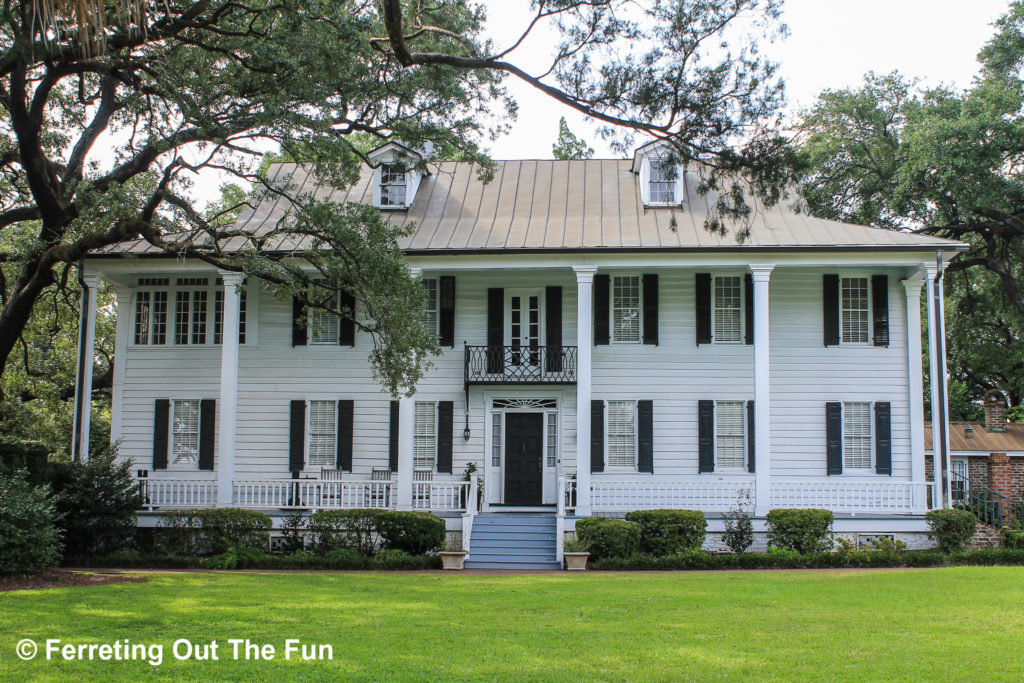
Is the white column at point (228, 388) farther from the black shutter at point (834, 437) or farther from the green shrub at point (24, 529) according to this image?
the black shutter at point (834, 437)

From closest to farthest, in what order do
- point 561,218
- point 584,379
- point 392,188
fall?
point 584,379
point 561,218
point 392,188

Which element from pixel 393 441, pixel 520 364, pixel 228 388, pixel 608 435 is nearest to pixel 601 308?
Result: pixel 520 364

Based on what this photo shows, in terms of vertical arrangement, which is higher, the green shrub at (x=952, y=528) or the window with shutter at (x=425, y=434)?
the window with shutter at (x=425, y=434)

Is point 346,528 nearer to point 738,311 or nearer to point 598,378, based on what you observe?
point 598,378

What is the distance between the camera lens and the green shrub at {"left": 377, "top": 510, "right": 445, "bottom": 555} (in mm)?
18016

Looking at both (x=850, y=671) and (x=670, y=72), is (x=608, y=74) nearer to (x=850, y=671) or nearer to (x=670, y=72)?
(x=670, y=72)

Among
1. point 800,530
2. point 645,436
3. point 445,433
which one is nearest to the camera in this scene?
point 800,530

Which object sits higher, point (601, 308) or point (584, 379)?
point (601, 308)

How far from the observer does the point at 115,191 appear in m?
15.6

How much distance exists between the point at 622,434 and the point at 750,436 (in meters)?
2.82

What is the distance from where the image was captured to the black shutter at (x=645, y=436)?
Result: 2106 cm

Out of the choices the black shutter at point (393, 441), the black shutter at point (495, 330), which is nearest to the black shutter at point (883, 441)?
the black shutter at point (495, 330)

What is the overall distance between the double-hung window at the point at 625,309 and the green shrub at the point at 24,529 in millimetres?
12031

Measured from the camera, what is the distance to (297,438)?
21688mm
